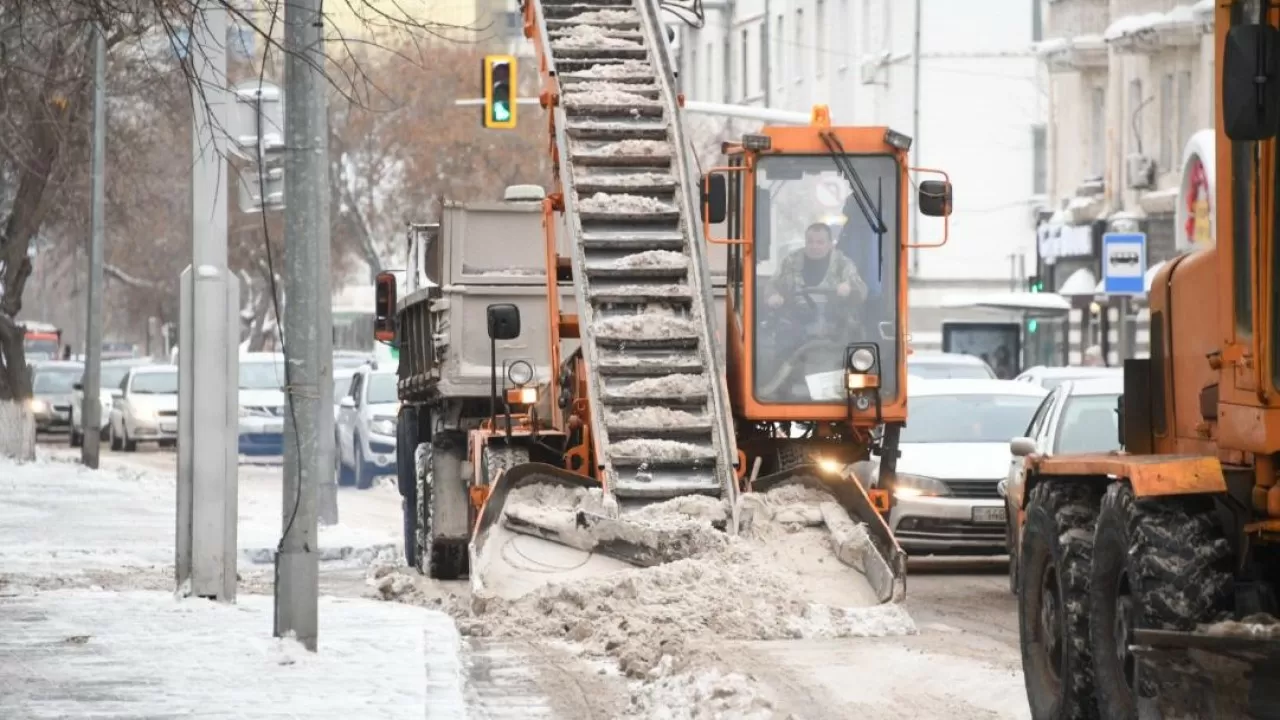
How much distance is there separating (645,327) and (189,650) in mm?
4532

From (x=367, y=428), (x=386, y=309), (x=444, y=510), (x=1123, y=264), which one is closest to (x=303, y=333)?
(x=444, y=510)

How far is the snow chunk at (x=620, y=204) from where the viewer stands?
622 inches

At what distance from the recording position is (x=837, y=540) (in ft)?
46.2

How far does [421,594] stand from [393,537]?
250 inches

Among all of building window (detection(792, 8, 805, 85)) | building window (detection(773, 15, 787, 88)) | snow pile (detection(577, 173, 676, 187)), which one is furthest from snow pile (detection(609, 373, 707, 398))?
building window (detection(773, 15, 787, 88))

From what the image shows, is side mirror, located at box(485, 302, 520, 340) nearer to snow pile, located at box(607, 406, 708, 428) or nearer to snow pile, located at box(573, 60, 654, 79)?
snow pile, located at box(607, 406, 708, 428)

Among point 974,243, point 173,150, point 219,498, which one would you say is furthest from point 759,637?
point 974,243

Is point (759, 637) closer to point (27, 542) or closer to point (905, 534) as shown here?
point (905, 534)

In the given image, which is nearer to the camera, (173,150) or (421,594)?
(421,594)

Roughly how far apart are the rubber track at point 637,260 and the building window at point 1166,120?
1183 inches

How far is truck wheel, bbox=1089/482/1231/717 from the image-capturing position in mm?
7363

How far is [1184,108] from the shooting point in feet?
147

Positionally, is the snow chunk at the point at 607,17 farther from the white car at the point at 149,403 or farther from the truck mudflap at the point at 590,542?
the white car at the point at 149,403

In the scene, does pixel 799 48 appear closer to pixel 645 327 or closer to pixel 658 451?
pixel 645 327
